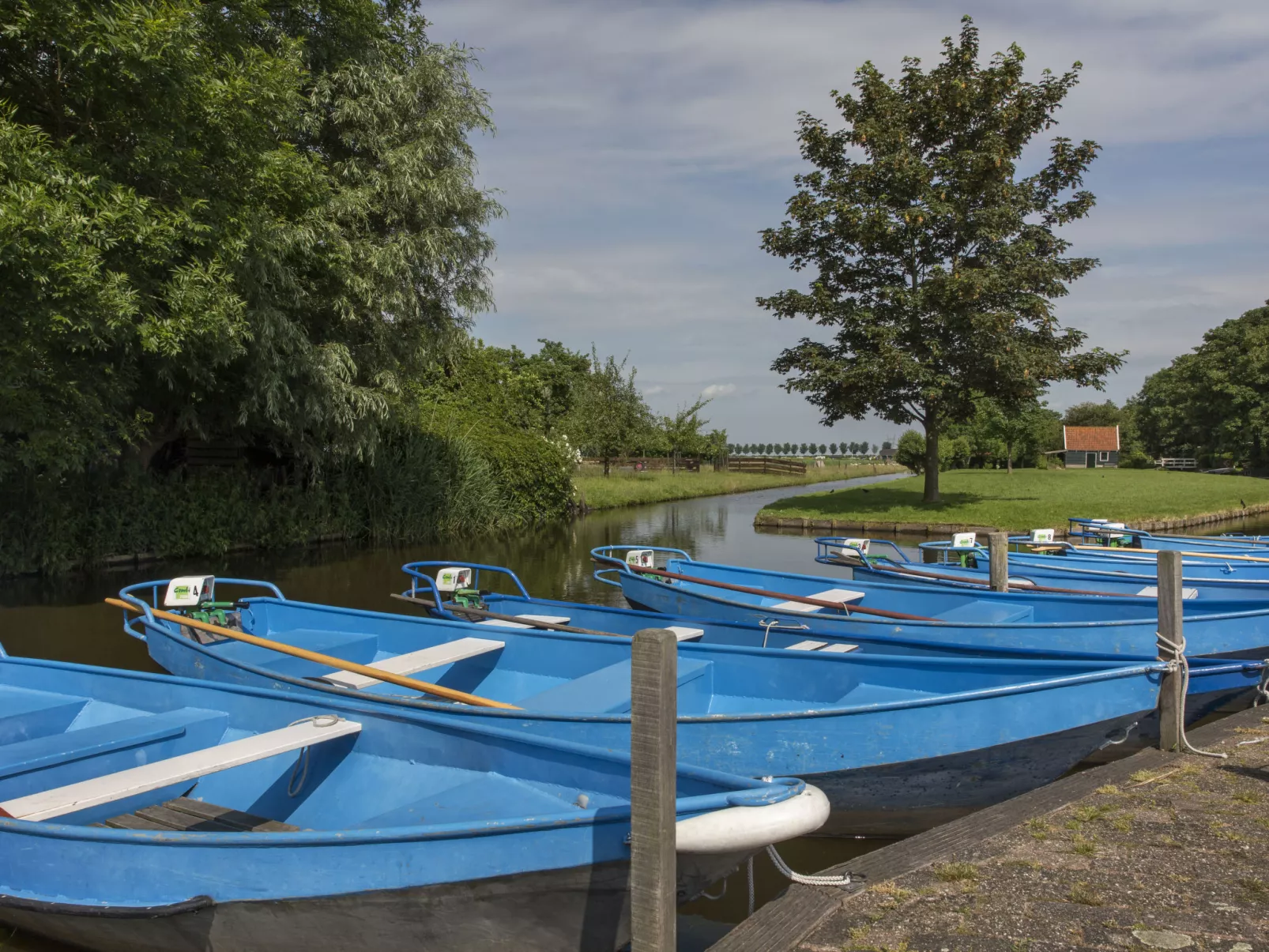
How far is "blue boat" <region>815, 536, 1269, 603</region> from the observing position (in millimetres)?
10453

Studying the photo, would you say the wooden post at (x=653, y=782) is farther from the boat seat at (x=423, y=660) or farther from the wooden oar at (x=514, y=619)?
the wooden oar at (x=514, y=619)

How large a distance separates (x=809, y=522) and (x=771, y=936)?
77.8ft

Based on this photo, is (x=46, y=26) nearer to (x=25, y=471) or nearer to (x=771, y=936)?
(x=25, y=471)

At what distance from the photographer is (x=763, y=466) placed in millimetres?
60719

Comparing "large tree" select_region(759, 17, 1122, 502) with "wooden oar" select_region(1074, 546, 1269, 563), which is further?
"large tree" select_region(759, 17, 1122, 502)

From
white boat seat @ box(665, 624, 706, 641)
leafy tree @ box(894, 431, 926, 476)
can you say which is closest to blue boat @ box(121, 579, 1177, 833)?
white boat seat @ box(665, 624, 706, 641)

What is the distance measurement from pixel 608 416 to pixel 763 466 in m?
21.0

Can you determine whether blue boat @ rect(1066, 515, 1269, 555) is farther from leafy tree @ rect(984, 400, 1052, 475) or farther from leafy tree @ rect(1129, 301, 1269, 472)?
leafy tree @ rect(1129, 301, 1269, 472)

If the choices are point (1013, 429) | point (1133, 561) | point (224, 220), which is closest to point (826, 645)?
point (1133, 561)

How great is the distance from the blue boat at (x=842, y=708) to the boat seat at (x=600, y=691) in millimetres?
13

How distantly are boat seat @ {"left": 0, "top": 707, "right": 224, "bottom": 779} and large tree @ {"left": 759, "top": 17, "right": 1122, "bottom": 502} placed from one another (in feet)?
73.2

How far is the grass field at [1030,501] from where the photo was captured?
82.7 ft

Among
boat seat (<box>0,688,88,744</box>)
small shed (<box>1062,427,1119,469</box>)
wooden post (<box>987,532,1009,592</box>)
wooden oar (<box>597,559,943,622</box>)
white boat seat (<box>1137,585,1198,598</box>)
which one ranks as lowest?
boat seat (<box>0,688,88,744</box>)

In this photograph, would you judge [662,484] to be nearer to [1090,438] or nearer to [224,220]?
[224,220]
